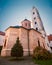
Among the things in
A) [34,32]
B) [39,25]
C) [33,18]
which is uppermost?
[33,18]

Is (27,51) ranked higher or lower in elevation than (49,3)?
lower

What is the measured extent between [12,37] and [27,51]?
4.19 feet

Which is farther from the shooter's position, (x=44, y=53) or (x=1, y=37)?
(x=1, y=37)

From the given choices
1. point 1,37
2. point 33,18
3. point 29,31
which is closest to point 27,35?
point 29,31

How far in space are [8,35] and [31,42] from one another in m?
1.58

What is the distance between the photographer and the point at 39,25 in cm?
1112

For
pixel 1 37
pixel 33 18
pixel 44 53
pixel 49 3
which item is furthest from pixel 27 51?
pixel 33 18

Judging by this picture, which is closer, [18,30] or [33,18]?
[18,30]

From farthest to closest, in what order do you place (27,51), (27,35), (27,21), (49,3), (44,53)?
(27,21) < (27,35) < (27,51) < (44,53) < (49,3)

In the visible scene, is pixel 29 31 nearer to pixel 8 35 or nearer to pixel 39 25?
pixel 8 35

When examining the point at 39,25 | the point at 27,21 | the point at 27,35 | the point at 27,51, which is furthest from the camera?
A: the point at 39,25

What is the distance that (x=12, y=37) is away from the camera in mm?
7465

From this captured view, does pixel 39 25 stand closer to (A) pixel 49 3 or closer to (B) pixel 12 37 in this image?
(B) pixel 12 37

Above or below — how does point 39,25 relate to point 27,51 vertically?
above
